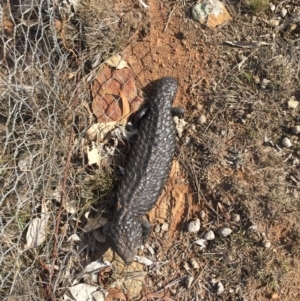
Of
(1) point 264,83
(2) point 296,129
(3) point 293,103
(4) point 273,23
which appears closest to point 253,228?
(2) point 296,129

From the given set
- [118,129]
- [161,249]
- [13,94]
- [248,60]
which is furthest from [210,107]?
[13,94]

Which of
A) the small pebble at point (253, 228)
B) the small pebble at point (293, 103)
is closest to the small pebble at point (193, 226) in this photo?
the small pebble at point (253, 228)

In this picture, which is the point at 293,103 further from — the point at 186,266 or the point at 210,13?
the point at 186,266

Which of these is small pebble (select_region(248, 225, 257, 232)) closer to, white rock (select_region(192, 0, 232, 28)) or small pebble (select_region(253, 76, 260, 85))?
small pebble (select_region(253, 76, 260, 85))

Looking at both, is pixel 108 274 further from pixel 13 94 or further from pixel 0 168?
pixel 13 94

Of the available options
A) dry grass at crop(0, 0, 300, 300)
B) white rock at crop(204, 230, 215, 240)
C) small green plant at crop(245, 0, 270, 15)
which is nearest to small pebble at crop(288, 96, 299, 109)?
dry grass at crop(0, 0, 300, 300)

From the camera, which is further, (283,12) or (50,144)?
(283,12)

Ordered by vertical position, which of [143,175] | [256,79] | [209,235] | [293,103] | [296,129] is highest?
[256,79]

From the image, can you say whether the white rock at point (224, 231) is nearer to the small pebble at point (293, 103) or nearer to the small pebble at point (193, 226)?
the small pebble at point (193, 226)
